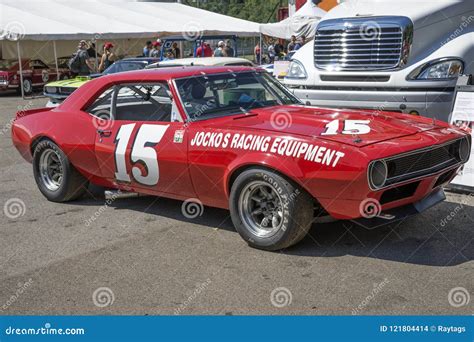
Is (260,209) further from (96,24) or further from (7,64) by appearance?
(96,24)

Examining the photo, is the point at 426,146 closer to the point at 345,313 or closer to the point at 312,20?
the point at 345,313

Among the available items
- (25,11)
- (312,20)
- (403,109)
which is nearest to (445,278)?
(403,109)

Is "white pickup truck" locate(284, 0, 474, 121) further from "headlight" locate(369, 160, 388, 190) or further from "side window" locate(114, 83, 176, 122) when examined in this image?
"headlight" locate(369, 160, 388, 190)

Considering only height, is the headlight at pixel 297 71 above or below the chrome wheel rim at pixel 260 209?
above

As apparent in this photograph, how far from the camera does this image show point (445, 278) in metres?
4.21

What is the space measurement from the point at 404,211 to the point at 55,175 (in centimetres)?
395

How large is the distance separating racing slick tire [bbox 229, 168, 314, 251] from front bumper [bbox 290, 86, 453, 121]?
3.02 m

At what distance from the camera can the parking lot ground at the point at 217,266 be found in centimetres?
395

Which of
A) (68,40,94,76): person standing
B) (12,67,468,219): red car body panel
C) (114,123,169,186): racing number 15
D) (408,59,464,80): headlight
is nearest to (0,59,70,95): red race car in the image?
(68,40,94,76): person standing

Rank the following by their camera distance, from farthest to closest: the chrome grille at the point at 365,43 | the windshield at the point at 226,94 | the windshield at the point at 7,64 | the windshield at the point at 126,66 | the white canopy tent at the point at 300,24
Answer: the white canopy tent at the point at 300,24
the windshield at the point at 7,64
the windshield at the point at 126,66
the chrome grille at the point at 365,43
the windshield at the point at 226,94

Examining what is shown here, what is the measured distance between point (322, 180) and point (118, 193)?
3024 millimetres

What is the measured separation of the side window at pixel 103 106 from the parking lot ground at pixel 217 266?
1.01 m

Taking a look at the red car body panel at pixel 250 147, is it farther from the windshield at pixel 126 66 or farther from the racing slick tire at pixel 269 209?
the windshield at pixel 126 66

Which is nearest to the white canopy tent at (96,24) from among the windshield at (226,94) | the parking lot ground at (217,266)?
the windshield at (226,94)
